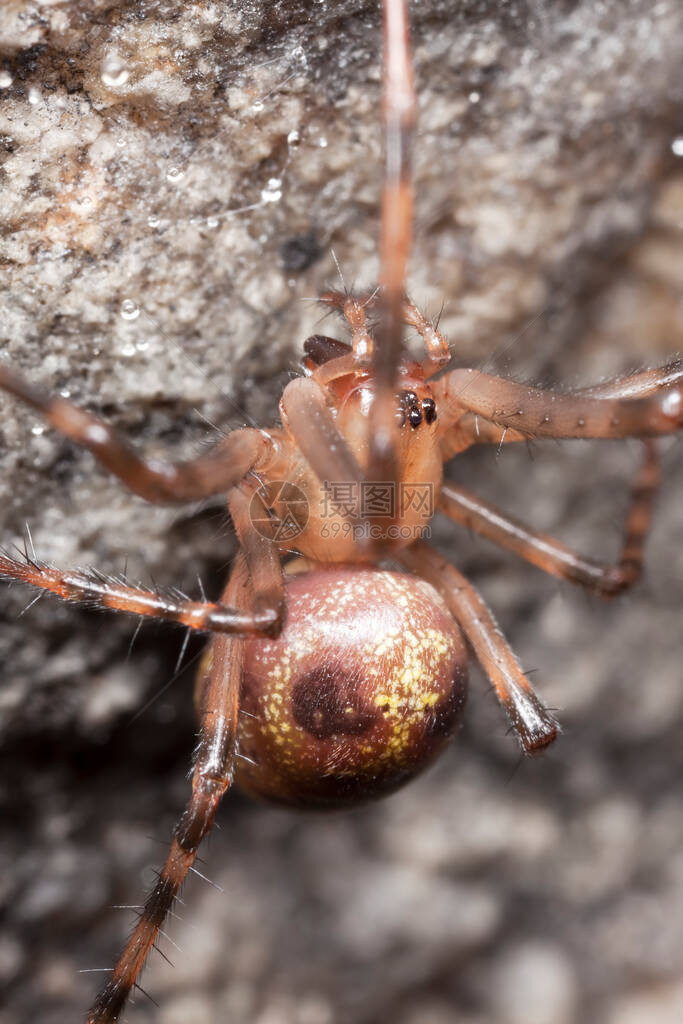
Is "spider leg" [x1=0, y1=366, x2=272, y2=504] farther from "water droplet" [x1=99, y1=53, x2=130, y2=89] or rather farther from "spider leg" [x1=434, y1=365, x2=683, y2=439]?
"water droplet" [x1=99, y1=53, x2=130, y2=89]

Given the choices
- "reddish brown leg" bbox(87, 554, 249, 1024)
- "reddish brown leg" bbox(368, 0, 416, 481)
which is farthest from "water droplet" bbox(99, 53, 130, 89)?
"reddish brown leg" bbox(87, 554, 249, 1024)

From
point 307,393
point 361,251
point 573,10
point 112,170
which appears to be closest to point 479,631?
point 307,393

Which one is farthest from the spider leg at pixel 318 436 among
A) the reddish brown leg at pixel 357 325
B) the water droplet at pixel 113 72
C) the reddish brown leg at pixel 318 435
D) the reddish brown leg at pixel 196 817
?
the water droplet at pixel 113 72

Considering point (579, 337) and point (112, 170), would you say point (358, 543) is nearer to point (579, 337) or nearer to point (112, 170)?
point (112, 170)

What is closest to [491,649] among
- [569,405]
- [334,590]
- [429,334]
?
[334,590]

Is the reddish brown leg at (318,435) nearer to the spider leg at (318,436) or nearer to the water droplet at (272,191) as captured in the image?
the spider leg at (318,436)
